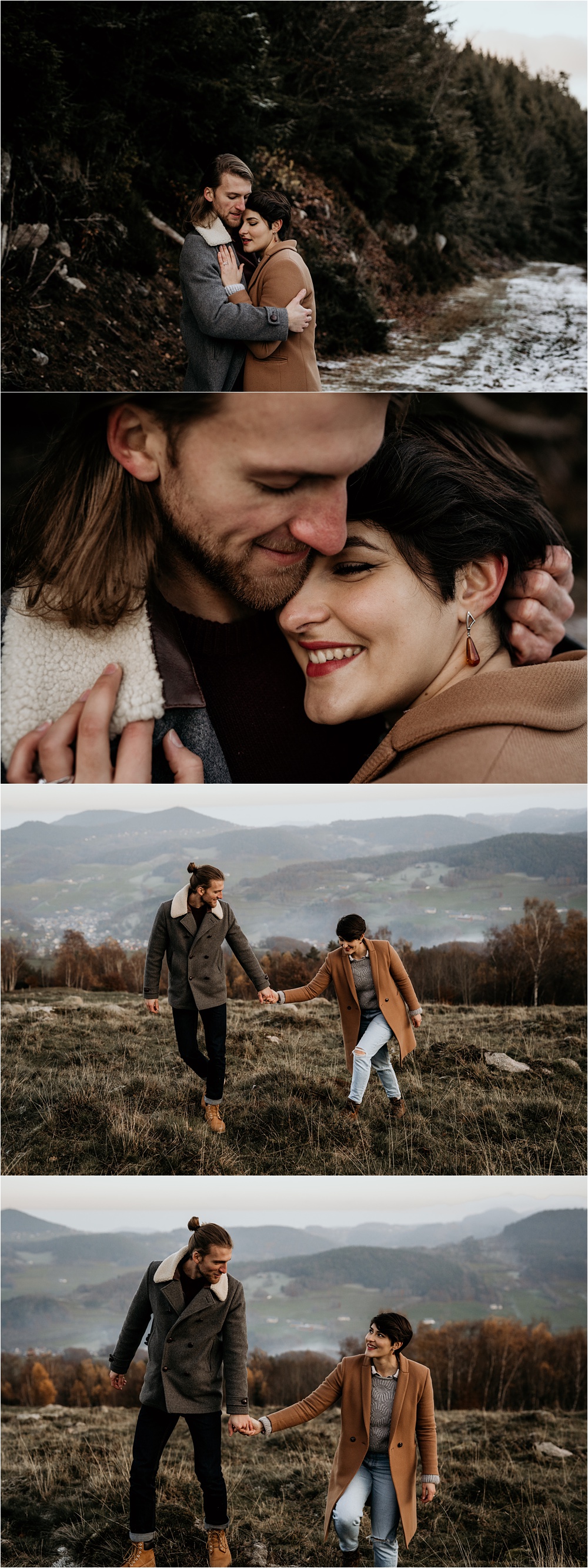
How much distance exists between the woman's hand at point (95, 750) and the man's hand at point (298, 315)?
1343 millimetres

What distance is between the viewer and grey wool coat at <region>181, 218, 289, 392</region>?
10.8ft

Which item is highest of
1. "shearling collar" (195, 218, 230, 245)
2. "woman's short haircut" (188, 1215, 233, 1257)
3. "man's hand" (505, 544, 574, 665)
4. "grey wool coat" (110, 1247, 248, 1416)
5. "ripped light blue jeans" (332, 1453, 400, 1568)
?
"shearling collar" (195, 218, 230, 245)

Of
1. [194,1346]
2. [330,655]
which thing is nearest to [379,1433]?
[194,1346]

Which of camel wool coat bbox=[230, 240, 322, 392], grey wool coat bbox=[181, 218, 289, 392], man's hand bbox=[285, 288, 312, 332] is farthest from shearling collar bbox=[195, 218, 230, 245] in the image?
man's hand bbox=[285, 288, 312, 332]

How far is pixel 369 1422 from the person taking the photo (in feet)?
9.90

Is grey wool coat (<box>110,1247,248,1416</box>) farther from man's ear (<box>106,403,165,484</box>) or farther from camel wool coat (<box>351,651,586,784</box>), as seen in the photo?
man's ear (<box>106,403,165,484</box>)

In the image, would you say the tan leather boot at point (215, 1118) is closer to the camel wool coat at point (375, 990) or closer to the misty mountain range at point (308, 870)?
the camel wool coat at point (375, 990)

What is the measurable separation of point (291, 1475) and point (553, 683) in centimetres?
277

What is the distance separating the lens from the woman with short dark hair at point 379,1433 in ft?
9.80

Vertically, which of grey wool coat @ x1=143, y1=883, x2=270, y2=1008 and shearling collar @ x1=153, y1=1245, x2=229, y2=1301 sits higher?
grey wool coat @ x1=143, y1=883, x2=270, y2=1008

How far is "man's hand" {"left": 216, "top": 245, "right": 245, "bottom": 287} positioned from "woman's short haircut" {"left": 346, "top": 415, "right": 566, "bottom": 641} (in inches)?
31.3

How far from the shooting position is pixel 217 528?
328 cm

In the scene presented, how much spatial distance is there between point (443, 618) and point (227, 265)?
1.40 meters

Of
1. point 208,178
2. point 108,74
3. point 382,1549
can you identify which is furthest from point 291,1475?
point 108,74
